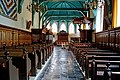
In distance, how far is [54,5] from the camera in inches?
1184

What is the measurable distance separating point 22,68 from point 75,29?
3564 centimetres

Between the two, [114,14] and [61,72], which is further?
[114,14]

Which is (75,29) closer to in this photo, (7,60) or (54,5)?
(54,5)

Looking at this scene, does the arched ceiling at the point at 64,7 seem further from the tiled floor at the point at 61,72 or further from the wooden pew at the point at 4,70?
the wooden pew at the point at 4,70

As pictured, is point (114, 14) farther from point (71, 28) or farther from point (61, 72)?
point (71, 28)

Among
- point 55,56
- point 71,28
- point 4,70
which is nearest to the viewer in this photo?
point 4,70

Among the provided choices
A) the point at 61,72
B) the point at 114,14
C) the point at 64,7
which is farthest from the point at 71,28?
the point at 61,72

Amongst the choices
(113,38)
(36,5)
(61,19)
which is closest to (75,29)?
(61,19)

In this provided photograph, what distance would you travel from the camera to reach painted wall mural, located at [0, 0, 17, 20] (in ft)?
31.1

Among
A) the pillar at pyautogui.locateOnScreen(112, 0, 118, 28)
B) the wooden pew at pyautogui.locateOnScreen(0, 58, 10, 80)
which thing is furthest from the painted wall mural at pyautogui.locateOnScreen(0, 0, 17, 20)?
the wooden pew at pyautogui.locateOnScreen(0, 58, 10, 80)

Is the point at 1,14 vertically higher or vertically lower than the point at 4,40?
higher

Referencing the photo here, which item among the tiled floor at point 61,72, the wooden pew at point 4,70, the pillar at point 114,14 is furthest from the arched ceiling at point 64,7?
the wooden pew at point 4,70

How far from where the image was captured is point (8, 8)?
34.6ft

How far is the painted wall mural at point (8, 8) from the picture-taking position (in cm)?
949
